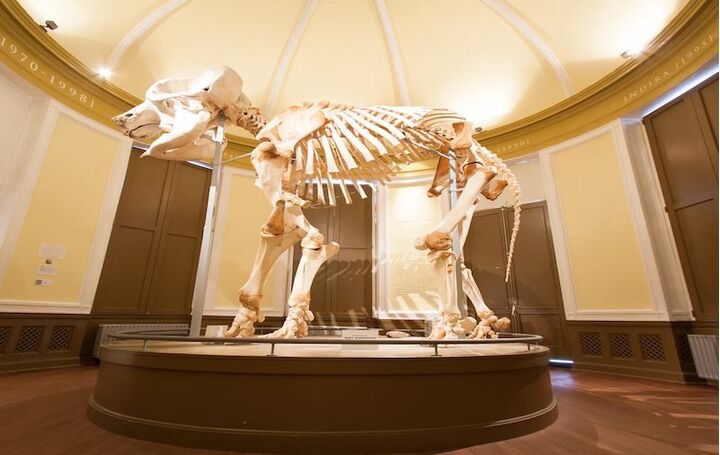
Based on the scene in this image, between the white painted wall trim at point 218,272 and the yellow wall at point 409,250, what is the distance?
217 centimetres

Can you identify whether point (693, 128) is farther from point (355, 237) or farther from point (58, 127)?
point (58, 127)

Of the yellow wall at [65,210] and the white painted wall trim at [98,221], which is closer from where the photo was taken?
the white painted wall trim at [98,221]

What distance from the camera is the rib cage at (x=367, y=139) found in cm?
388

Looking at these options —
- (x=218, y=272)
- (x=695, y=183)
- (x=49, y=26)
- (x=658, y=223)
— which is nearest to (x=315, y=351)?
(x=218, y=272)

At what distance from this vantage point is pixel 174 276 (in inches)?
268

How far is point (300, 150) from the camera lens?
3.97m

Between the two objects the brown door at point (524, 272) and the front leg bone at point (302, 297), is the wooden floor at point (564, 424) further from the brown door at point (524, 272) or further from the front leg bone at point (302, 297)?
the brown door at point (524, 272)

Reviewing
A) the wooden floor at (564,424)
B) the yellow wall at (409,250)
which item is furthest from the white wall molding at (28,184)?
the yellow wall at (409,250)

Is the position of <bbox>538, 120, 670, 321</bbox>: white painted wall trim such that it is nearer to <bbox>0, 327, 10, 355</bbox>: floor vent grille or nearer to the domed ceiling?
the domed ceiling

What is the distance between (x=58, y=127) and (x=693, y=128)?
922cm

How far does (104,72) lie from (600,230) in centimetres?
858

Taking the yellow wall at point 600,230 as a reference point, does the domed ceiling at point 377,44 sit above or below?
above

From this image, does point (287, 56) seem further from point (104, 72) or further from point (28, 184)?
point (28, 184)

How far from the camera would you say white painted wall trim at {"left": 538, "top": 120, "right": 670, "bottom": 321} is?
520 centimetres
